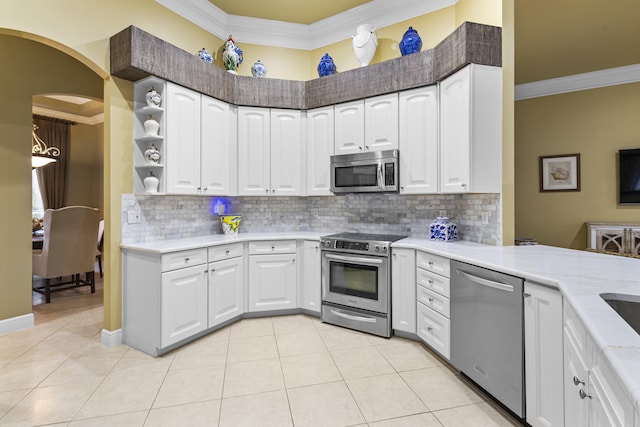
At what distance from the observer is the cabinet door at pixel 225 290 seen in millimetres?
3012

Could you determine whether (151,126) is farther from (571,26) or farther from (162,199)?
(571,26)

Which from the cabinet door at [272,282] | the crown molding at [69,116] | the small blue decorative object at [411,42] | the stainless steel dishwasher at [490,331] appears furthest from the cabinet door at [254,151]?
the crown molding at [69,116]

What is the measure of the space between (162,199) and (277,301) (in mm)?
1574

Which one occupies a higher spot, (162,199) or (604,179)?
(604,179)

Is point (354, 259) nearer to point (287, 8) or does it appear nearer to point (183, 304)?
point (183, 304)

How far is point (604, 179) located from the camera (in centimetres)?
481

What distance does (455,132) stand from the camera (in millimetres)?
2746

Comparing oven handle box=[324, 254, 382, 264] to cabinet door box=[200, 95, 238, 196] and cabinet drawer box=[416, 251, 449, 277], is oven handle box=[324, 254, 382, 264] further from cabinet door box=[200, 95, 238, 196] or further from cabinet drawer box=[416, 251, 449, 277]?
cabinet door box=[200, 95, 238, 196]

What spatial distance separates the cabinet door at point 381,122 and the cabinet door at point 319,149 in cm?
43

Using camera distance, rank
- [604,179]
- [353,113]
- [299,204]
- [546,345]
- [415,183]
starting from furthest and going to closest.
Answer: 1. [604,179]
2. [299,204]
3. [353,113]
4. [415,183]
5. [546,345]

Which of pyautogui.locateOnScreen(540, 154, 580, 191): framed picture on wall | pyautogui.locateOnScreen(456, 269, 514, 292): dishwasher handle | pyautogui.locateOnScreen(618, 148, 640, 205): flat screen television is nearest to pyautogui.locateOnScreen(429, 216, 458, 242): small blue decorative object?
pyautogui.locateOnScreen(456, 269, 514, 292): dishwasher handle

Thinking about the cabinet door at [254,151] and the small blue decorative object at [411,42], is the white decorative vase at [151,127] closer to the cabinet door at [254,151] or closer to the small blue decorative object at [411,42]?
the cabinet door at [254,151]

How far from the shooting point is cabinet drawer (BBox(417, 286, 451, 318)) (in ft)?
7.92

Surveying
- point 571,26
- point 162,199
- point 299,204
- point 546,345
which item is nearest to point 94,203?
point 162,199
